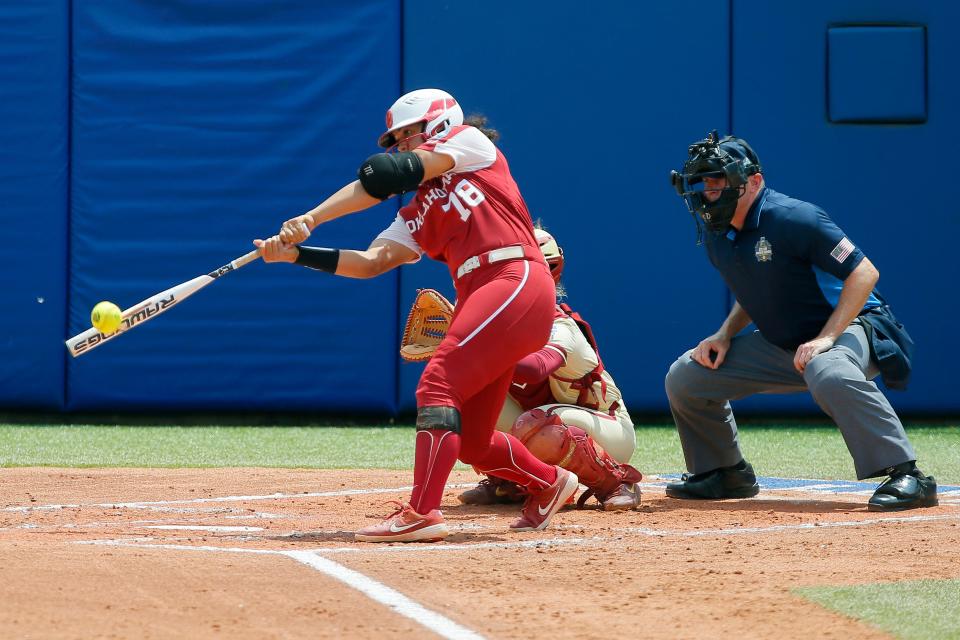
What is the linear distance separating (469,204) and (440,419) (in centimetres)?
85

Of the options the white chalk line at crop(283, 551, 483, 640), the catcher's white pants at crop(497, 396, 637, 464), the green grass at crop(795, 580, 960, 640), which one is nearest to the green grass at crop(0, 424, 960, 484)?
the catcher's white pants at crop(497, 396, 637, 464)

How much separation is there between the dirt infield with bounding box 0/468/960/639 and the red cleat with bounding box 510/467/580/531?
0.06 m

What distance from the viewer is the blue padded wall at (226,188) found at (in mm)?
10586

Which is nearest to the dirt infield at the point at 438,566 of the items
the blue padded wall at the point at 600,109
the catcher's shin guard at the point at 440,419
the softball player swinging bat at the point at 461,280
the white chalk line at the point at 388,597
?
the white chalk line at the point at 388,597

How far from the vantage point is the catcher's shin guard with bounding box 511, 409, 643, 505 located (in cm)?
578

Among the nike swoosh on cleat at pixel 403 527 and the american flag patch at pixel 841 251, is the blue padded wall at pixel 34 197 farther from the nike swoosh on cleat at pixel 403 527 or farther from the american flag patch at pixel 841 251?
the american flag patch at pixel 841 251

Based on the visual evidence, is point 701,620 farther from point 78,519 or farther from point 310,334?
point 310,334

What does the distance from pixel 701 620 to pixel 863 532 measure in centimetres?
189

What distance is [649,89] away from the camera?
10.7 m

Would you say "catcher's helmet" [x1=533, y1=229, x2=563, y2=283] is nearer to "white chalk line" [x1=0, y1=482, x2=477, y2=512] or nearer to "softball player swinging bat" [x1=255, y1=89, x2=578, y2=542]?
"softball player swinging bat" [x1=255, y1=89, x2=578, y2=542]

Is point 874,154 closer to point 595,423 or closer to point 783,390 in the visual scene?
point 783,390

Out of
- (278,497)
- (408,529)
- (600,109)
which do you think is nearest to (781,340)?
(408,529)

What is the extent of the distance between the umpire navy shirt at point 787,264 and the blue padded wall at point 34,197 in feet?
20.5

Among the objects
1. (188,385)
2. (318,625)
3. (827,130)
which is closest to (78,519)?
(318,625)
